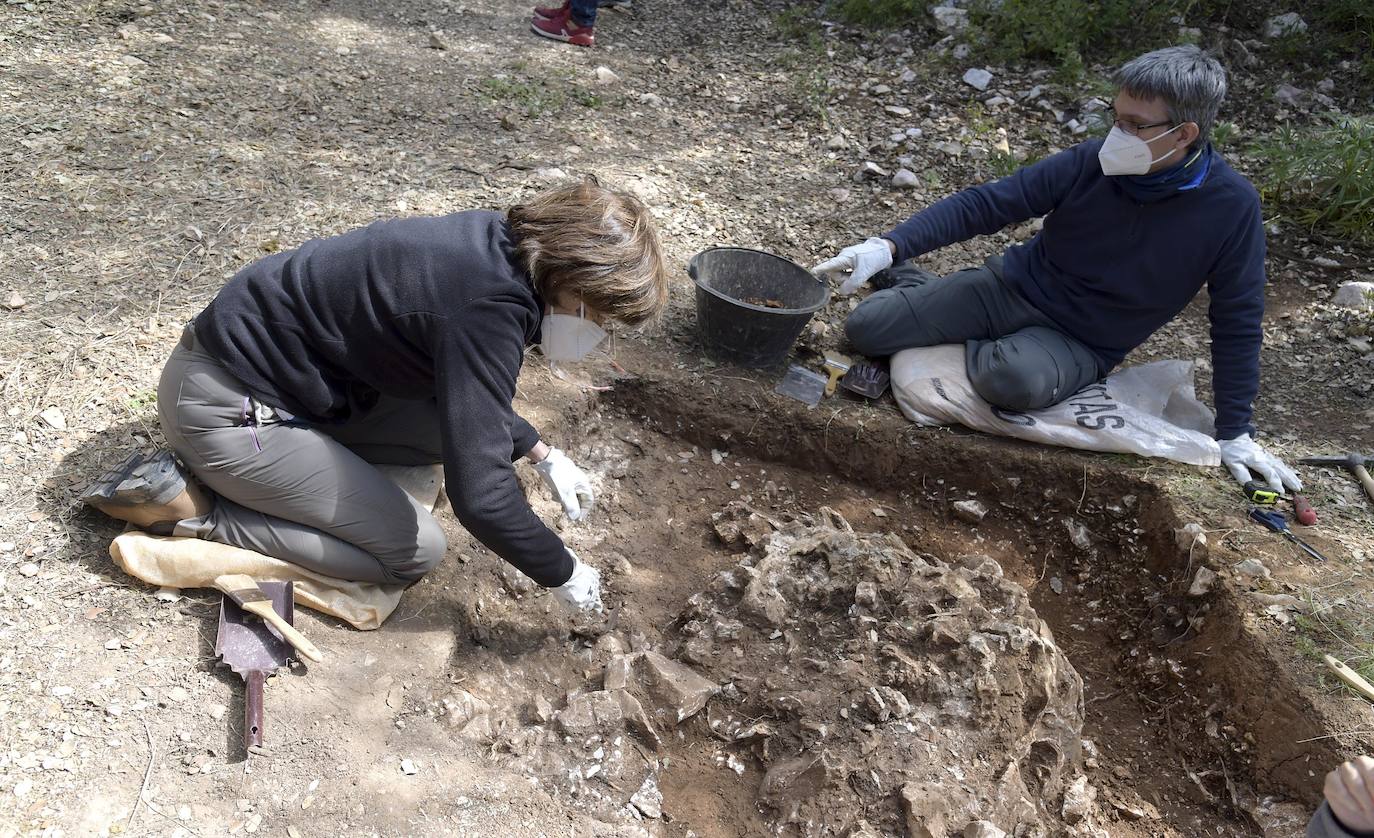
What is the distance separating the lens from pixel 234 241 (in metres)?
3.45

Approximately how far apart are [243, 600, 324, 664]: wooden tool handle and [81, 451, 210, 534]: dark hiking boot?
0.31 metres

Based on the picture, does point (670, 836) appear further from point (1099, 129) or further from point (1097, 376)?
point (1099, 129)

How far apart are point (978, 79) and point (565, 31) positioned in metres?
2.50

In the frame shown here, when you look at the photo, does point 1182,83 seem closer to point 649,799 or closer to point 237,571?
point 649,799

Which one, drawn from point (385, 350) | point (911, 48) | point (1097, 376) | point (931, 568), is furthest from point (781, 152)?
point (385, 350)

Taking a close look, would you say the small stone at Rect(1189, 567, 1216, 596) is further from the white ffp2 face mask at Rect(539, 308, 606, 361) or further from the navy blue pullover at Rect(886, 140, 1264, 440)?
the white ffp2 face mask at Rect(539, 308, 606, 361)

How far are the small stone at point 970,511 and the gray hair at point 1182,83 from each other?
138 cm

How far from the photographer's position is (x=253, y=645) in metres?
2.18

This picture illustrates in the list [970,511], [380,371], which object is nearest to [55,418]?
[380,371]

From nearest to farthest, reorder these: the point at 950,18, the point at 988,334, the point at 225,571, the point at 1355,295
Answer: the point at 225,571
the point at 988,334
the point at 1355,295
the point at 950,18

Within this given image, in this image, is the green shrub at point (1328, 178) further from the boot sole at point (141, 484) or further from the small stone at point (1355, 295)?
the boot sole at point (141, 484)

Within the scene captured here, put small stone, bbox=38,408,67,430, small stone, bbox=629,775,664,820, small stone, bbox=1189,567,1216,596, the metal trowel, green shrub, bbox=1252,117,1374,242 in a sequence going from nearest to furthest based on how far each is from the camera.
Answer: the metal trowel
small stone, bbox=629,775,664,820
small stone, bbox=38,408,67,430
small stone, bbox=1189,567,1216,596
green shrub, bbox=1252,117,1374,242

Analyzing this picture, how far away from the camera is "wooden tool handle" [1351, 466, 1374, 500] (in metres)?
3.14

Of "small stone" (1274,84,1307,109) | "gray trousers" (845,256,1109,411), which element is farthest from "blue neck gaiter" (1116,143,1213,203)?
"small stone" (1274,84,1307,109)
